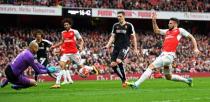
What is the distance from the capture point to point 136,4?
4450 cm

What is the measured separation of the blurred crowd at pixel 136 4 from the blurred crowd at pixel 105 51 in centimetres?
219

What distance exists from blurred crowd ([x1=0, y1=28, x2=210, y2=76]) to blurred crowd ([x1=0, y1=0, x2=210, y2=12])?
2.19m

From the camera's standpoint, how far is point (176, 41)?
715 inches

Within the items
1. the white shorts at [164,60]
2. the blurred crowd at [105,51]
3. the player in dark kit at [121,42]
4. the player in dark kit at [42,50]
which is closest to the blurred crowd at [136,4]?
the blurred crowd at [105,51]

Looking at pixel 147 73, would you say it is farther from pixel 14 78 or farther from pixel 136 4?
pixel 136 4

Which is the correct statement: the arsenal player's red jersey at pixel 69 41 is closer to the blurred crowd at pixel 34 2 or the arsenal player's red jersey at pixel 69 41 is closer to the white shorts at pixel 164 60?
the white shorts at pixel 164 60

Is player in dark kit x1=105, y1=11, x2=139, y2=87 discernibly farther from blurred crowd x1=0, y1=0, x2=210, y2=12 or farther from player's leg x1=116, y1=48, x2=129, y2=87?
blurred crowd x1=0, y1=0, x2=210, y2=12

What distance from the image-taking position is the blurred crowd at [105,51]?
35719 mm

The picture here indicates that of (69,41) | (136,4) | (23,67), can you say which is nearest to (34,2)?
(136,4)

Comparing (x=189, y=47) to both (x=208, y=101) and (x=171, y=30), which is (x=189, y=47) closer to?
(x=171, y=30)

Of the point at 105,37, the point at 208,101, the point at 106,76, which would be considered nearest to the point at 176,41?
the point at 208,101

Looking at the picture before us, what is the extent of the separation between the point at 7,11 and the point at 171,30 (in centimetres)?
2150

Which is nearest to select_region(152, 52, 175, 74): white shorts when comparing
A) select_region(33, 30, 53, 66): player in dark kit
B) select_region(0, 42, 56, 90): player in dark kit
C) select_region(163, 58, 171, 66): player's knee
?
select_region(163, 58, 171, 66): player's knee

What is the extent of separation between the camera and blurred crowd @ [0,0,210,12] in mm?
40031
